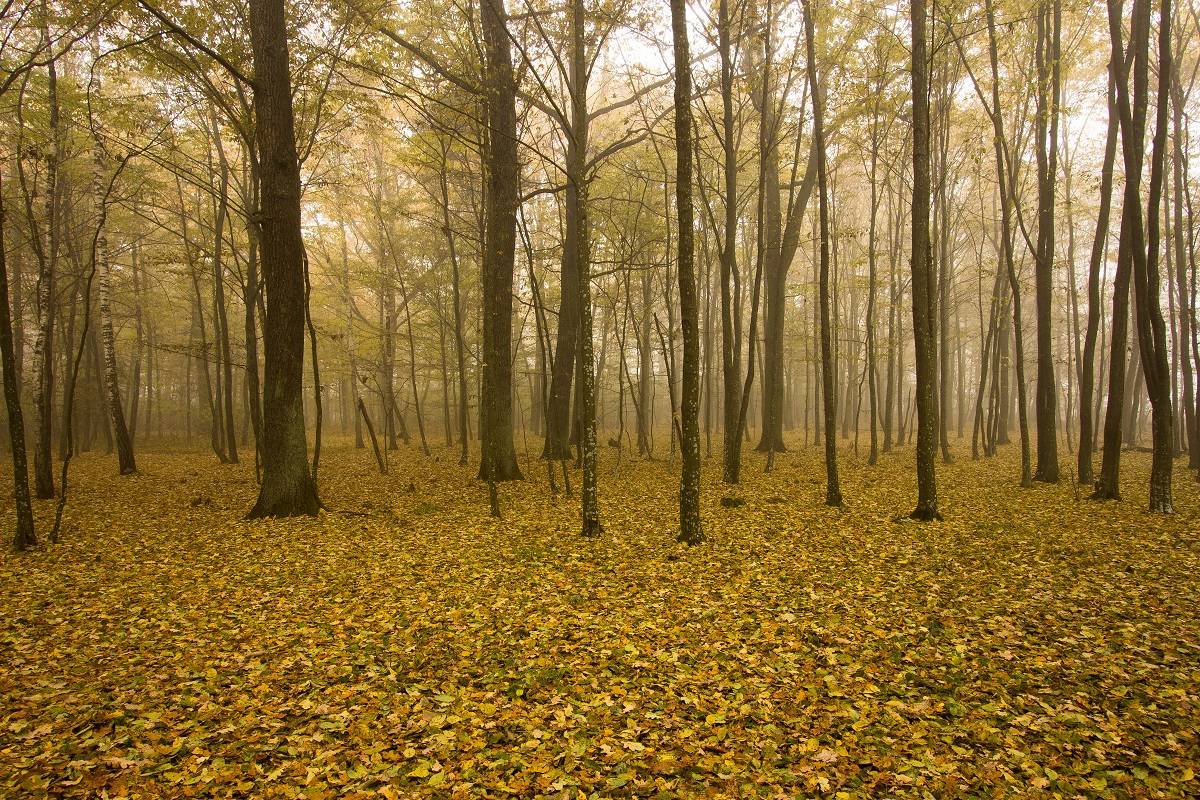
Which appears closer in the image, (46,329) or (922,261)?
(922,261)

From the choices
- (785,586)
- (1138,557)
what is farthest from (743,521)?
(1138,557)

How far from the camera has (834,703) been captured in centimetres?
388

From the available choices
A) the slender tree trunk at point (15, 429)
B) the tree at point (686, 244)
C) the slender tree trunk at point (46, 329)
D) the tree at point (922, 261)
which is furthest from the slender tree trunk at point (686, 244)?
the slender tree trunk at point (46, 329)

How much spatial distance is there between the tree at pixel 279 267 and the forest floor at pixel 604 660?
Result: 893mm

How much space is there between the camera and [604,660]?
15.0 feet

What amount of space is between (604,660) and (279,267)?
832cm

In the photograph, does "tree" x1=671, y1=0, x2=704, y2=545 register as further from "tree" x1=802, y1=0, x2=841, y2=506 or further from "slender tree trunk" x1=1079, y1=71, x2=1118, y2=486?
"slender tree trunk" x1=1079, y1=71, x2=1118, y2=486

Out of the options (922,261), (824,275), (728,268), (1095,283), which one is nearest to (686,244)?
(824,275)

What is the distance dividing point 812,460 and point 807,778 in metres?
14.4

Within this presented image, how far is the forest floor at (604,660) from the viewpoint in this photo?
319cm

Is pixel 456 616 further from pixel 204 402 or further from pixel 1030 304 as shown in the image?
pixel 1030 304

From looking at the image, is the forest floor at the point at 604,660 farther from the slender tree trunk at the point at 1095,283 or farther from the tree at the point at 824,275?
the slender tree trunk at the point at 1095,283

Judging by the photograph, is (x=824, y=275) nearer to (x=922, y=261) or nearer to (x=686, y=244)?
(x=922, y=261)

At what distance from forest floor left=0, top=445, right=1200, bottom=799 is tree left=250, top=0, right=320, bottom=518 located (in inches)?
35.1
